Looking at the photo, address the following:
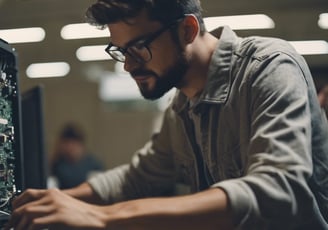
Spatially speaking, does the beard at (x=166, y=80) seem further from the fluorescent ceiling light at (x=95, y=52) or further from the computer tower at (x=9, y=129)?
the computer tower at (x=9, y=129)

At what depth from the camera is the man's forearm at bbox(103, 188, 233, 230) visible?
2.59ft

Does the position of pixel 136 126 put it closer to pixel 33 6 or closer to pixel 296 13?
pixel 296 13

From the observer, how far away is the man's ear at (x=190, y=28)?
115 centimetres

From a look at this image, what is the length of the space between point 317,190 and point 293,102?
0.22m

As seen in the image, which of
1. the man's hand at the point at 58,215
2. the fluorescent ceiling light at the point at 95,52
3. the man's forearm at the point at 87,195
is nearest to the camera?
the man's hand at the point at 58,215

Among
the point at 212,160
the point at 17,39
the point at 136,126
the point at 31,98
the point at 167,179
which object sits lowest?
the point at 136,126

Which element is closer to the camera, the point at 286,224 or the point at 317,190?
the point at 286,224

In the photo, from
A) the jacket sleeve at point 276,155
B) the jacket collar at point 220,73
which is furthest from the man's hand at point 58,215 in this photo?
the jacket collar at point 220,73

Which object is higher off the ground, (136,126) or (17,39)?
(17,39)

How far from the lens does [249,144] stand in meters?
0.99

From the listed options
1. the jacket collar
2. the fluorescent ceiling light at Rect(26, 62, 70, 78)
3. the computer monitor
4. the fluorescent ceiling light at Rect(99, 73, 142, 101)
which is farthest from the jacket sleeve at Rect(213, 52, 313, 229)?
the fluorescent ceiling light at Rect(99, 73, 142, 101)

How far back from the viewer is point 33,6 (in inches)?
60.1

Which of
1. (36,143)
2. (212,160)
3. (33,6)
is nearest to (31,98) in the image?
(36,143)

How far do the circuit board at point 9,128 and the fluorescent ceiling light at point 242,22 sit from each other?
1.43 feet
